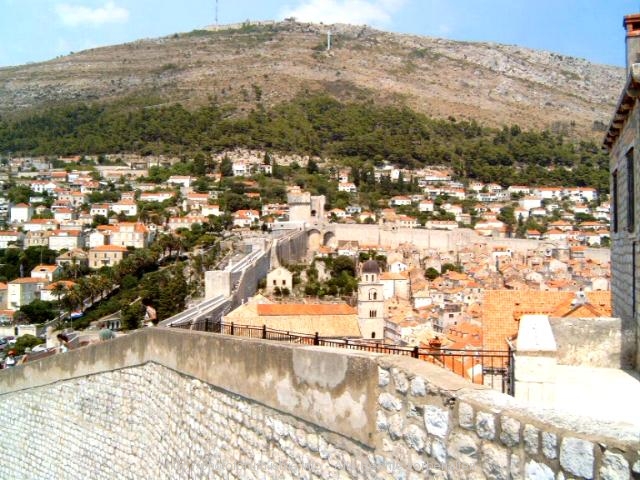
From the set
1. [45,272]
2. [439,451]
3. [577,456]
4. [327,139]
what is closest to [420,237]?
[45,272]

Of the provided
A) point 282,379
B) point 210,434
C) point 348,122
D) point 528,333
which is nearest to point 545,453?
point 282,379

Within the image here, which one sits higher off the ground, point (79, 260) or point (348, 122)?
point (348, 122)

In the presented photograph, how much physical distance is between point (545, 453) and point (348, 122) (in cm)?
11429

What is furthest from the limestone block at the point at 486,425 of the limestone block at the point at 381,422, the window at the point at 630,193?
the window at the point at 630,193

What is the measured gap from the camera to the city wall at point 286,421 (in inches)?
89.7

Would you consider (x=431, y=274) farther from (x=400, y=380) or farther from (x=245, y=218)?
(x=400, y=380)

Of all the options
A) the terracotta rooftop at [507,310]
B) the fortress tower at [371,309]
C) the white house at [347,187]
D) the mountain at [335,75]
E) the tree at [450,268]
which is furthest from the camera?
the mountain at [335,75]

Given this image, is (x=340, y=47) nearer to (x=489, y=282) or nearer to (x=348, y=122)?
(x=348, y=122)

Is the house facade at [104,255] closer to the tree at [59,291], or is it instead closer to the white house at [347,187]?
the tree at [59,291]

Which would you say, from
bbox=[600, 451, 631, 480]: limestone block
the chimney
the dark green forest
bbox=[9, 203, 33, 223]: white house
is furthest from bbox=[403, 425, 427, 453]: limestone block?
the dark green forest

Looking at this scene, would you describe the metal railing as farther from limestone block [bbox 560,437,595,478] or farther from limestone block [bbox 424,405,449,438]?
limestone block [bbox 560,437,595,478]

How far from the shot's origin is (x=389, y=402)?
297cm

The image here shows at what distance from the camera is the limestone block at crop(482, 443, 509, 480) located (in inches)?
92.4

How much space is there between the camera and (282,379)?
12.6 feet
